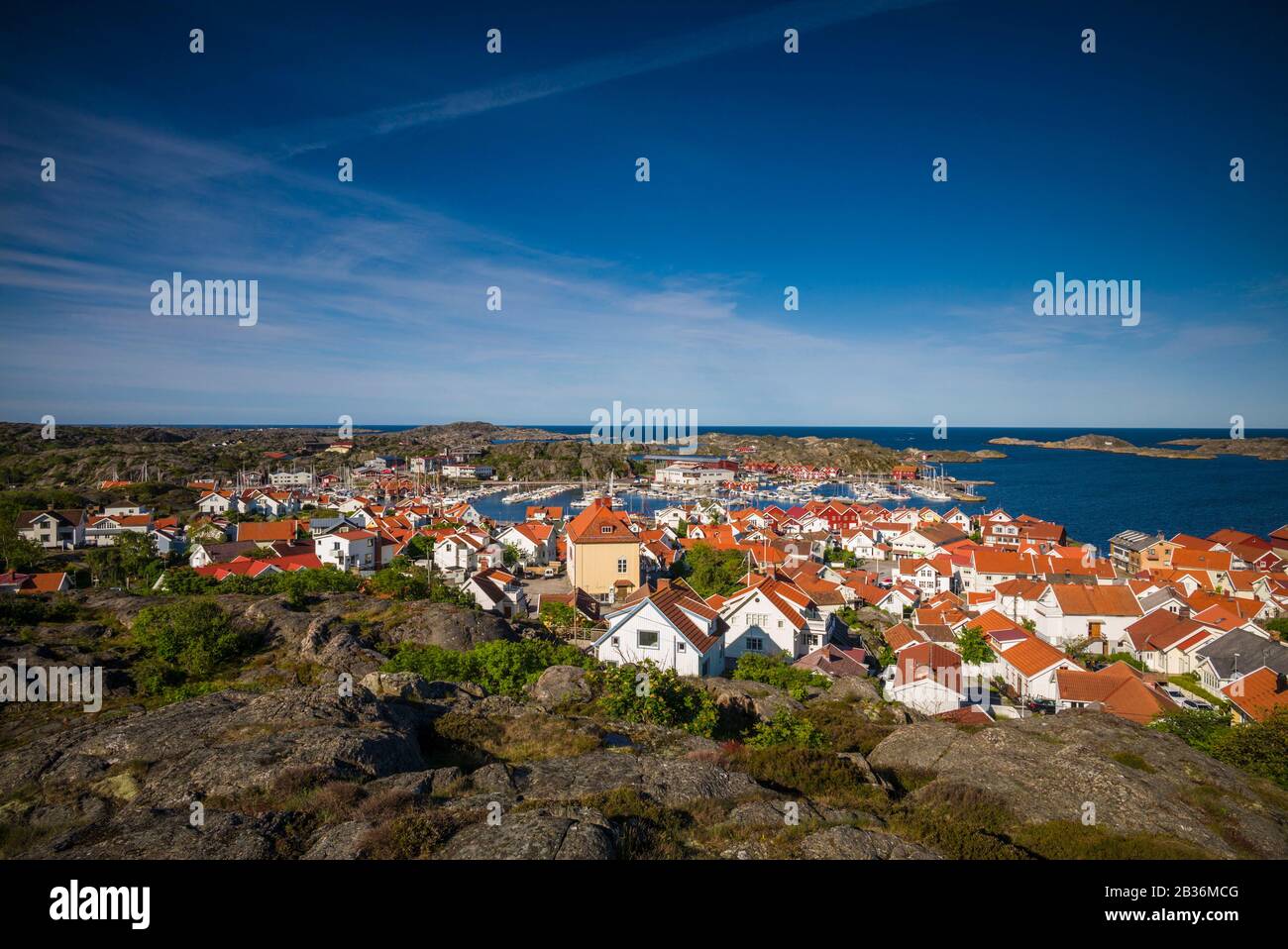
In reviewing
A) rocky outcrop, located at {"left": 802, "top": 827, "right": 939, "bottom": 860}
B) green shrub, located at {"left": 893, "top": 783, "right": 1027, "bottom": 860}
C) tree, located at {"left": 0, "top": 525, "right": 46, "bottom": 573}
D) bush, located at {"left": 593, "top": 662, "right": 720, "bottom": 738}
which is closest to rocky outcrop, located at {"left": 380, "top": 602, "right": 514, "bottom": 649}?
bush, located at {"left": 593, "top": 662, "right": 720, "bottom": 738}

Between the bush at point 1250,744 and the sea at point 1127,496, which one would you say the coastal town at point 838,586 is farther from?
the sea at point 1127,496

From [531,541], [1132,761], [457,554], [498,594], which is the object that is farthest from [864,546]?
[1132,761]

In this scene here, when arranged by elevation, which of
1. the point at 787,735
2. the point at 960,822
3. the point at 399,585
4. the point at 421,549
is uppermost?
the point at 960,822

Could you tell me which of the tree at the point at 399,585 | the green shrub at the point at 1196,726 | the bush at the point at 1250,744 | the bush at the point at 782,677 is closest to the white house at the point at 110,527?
the tree at the point at 399,585

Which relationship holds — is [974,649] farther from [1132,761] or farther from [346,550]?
[346,550]

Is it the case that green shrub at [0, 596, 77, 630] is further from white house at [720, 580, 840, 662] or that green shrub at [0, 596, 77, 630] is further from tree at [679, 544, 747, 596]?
tree at [679, 544, 747, 596]

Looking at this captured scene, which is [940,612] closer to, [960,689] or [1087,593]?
[1087,593]
